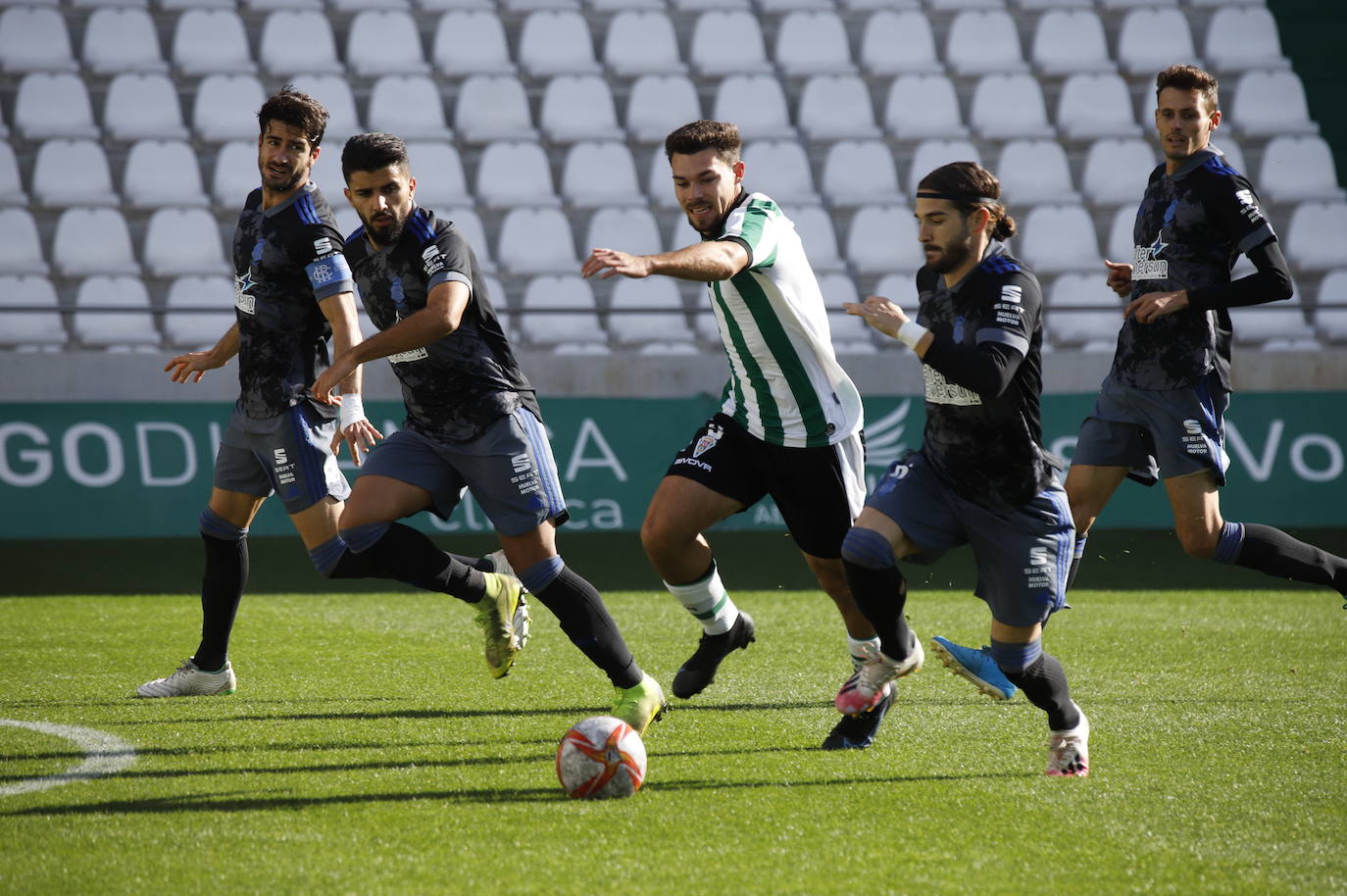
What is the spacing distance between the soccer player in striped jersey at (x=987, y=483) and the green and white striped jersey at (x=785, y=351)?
0.53 meters

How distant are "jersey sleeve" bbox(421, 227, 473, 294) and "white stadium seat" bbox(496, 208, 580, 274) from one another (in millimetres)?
7769

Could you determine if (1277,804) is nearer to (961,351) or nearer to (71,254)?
(961,351)

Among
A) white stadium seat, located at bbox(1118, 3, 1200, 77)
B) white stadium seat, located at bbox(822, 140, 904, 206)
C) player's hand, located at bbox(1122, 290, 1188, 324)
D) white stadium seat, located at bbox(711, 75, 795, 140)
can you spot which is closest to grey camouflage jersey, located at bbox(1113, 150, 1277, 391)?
player's hand, located at bbox(1122, 290, 1188, 324)

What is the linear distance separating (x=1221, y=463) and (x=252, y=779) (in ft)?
11.7

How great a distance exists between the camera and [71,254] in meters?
12.0

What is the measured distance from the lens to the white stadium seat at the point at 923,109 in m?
13.7

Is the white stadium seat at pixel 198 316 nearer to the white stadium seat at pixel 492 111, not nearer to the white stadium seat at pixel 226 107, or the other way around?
the white stadium seat at pixel 226 107

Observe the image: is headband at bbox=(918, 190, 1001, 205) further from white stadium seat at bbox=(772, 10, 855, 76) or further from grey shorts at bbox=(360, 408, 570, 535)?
white stadium seat at bbox=(772, 10, 855, 76)

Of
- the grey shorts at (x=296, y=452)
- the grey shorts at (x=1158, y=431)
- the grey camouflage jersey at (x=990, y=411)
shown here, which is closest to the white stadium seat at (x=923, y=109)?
the grey shorts at (x=1158, y=431)

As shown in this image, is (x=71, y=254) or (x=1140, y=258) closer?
(x=1140, y=258)

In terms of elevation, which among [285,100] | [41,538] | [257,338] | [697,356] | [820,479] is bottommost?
[41,538]

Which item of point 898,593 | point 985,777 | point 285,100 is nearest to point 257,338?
point 285,100

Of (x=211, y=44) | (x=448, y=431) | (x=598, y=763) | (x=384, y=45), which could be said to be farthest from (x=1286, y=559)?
(x=211, y=44)

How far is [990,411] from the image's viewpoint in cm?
402
